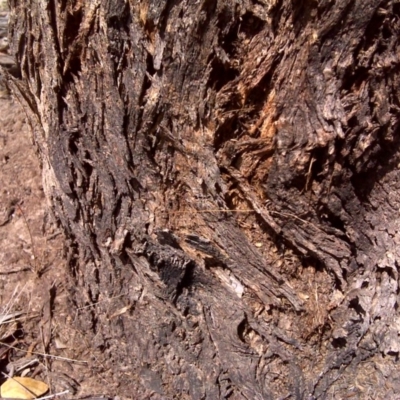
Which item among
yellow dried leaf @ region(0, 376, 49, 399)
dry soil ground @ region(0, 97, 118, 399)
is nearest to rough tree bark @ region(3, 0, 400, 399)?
dry soil ground @ region(0, 97, 118, 399)

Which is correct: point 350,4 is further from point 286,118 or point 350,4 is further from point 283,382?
point 283,382

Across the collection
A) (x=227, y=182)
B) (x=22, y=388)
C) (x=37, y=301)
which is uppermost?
(x=227, y=182)

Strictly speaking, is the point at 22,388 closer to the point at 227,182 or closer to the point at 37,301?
the point at 37,301

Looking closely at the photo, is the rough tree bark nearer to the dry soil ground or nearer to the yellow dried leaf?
the dry soil ground

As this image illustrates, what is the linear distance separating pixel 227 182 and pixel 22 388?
46.3 inches

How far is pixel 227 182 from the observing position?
1645mm

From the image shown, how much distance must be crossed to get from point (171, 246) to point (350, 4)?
926 millimetres

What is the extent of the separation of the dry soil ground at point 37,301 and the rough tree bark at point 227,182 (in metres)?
0.10

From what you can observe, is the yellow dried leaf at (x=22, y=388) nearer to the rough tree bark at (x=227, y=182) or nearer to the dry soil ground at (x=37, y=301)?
the dry soil ground at (x=37, y=301)

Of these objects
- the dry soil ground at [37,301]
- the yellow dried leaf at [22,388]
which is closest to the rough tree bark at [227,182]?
the dry soil ground at [37,301]

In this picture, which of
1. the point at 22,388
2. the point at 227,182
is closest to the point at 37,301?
the point at 22,388

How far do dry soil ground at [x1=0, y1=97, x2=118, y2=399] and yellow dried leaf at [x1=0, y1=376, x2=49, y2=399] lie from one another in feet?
0.11

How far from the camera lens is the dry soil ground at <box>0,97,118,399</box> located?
2.14m

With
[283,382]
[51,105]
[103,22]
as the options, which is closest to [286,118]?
[103,22]
